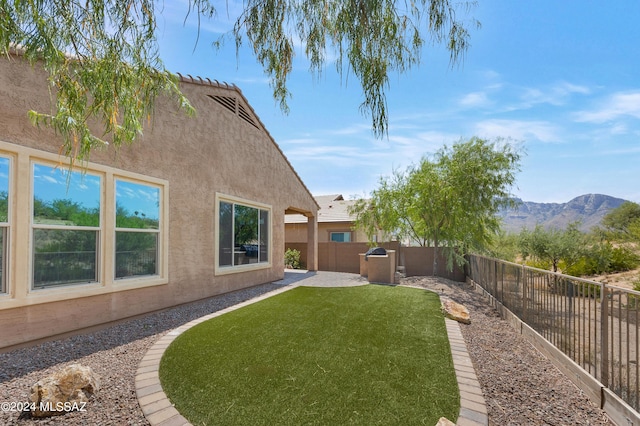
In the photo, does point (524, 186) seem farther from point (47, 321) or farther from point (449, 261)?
point (47, 321)

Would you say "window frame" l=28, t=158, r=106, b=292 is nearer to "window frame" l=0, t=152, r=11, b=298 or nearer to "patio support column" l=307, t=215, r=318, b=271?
"window frame" l=0, t=152, r=11, b=298

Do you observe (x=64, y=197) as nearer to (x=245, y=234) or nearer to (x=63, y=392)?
(x=63, y=392)

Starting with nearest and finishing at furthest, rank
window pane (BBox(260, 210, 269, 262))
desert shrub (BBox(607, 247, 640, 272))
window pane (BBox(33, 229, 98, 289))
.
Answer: window pane (BBox(33, 229, 98, 289)), window pane (BBox(260, 210, 269, 262)), desert shrub (BBox(607, 247, 640, 272))

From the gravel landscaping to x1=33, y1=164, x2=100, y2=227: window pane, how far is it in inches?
77.5

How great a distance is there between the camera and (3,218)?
4445 mm

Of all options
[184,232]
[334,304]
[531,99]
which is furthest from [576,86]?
[184,232]

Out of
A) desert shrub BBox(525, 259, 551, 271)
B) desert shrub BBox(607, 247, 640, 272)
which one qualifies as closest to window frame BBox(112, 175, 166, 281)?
desert shrub BBox(525, 259, 551, 271)

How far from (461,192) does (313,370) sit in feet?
31.9

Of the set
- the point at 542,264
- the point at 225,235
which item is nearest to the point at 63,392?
the point at 225,235

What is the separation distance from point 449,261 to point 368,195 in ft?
17.1

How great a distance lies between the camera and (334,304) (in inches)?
309

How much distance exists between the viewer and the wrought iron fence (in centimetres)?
317

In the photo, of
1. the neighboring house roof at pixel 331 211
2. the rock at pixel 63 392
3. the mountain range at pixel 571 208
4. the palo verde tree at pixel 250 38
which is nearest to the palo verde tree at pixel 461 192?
the neighboring house roof at pixel 331 211

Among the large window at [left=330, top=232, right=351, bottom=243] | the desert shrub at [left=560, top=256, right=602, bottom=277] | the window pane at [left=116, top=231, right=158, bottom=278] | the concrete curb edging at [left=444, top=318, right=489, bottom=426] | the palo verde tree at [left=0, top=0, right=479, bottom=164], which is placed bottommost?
the desert shrub at [left=560, top=256, right=602, bottom=277]
